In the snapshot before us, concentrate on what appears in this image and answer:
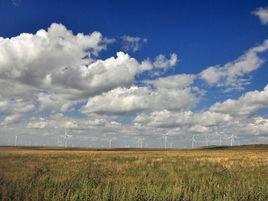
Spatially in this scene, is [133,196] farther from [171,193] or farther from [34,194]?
[34,194]

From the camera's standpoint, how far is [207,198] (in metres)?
13.3

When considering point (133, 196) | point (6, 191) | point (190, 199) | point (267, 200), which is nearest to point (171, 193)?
point (190, 199)

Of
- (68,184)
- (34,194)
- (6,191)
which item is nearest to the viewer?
(6,191)

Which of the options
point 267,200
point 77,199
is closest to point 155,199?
point 77,199

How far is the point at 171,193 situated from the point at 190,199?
80 cm

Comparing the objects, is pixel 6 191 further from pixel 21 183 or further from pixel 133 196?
pixel 133 196

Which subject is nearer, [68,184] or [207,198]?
[207,198]

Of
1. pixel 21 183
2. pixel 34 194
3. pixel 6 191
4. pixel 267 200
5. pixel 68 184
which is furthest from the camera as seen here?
pixel 68 184

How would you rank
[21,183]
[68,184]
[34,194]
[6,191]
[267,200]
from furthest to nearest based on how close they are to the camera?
[68,184], [267,200], [21,183], [34,194], [6,191]

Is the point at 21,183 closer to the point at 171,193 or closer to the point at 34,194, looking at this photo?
the point at 34,194

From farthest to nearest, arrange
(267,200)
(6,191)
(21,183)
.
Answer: (267,200)
(21,183)
(6,191)

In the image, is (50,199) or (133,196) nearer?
(50,199)

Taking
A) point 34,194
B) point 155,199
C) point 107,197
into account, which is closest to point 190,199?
point 155,199

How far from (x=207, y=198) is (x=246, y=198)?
1.75 metres
